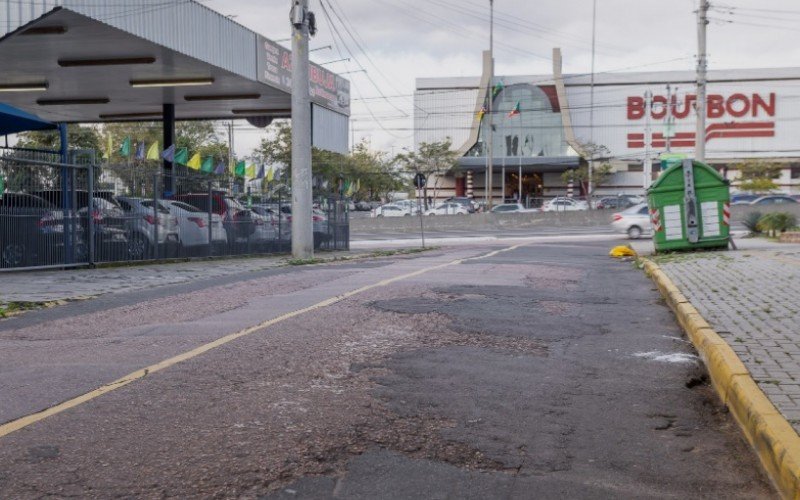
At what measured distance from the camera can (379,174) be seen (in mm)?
82125

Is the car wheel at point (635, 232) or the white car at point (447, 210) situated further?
the white car at point (447, 210)

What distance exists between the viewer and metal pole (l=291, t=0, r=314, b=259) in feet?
69.3

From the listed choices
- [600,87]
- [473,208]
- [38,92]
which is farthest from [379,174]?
[38,92]

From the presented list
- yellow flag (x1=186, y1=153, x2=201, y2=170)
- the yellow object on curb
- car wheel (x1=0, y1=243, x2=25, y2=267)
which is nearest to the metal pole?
yellow flag (x1=186, y1=153, x2=201, y2=170)

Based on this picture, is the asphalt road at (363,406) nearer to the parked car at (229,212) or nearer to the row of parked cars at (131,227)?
the row of parked cars at (131,227)

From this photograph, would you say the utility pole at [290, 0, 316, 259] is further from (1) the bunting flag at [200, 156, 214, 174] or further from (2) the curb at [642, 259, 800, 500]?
(2) the curb at [642, 259, 800, 500]

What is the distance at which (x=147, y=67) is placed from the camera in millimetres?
23234

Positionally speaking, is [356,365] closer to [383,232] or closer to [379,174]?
[383,232]

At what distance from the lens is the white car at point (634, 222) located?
35312mm

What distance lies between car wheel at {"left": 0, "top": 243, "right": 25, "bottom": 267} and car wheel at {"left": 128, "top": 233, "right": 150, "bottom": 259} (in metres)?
3.03

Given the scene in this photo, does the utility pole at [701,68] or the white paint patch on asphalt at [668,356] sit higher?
the utility pole at [701,68]

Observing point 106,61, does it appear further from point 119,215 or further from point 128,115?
point 128,115

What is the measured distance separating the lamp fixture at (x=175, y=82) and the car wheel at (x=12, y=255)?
11.2 meters

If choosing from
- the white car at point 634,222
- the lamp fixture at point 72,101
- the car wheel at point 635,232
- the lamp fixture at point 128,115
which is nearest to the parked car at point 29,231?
the lamp fixture at point 72,101
